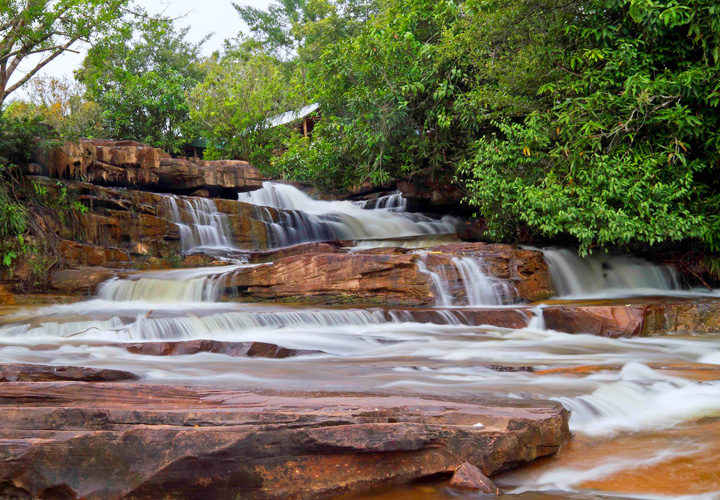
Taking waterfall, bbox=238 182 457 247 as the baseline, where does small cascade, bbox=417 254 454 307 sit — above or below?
below

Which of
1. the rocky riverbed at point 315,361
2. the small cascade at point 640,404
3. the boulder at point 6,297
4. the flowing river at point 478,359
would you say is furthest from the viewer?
the boulder at point 6,297

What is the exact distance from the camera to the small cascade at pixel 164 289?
9.95 metres

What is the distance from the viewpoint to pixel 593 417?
4.06 metres

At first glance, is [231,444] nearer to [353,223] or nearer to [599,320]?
[599,320]

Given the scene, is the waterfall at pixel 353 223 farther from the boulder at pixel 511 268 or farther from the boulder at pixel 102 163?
the boulder at pixel 511 268

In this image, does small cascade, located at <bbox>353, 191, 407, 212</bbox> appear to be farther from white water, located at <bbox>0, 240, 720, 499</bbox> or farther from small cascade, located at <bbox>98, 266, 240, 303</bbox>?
small cascade, located at <bbox>98, 266, 240, 303</bbox>

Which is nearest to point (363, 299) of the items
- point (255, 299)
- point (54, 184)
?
point (255, 299)

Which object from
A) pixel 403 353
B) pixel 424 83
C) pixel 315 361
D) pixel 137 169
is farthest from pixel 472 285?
pixel 137 169

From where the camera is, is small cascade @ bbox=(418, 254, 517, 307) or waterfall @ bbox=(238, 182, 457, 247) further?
waterfall @ bbox=(238, 182, 457, 247)

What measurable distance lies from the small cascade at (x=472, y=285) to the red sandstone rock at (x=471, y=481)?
677 centimetres

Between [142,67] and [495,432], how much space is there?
1352 inches

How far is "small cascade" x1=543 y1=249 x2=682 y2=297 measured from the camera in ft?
36.8

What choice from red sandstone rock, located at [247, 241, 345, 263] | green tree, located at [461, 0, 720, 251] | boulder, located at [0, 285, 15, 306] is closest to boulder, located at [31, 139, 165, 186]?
boulder, located at [0, 285, 15, 306]

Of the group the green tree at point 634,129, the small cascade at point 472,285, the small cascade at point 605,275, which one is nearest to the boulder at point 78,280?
the small cascade at point 472,285
